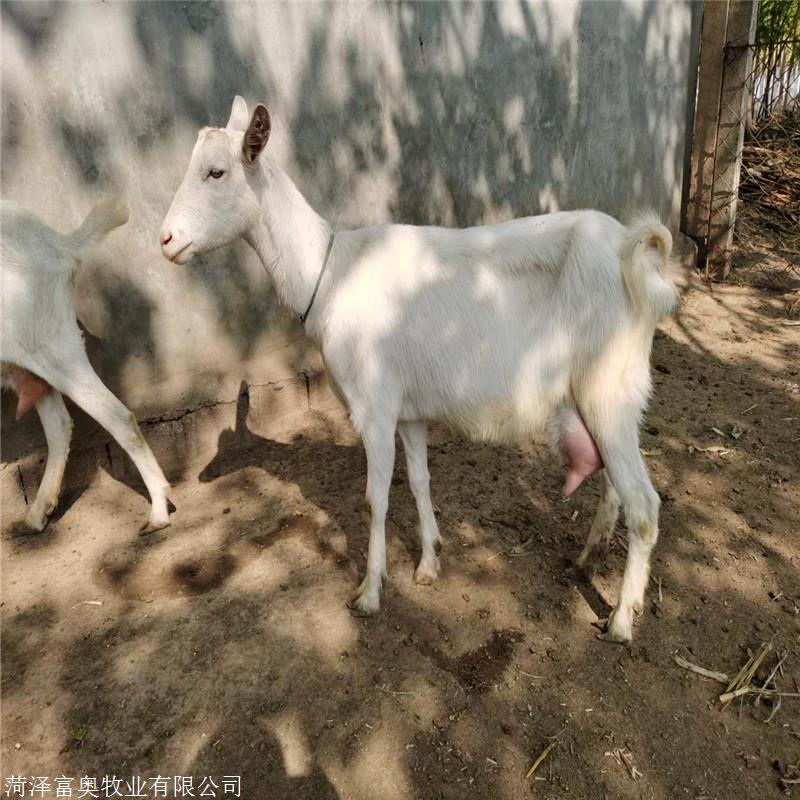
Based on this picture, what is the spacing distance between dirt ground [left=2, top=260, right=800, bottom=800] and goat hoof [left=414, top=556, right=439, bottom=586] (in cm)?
4

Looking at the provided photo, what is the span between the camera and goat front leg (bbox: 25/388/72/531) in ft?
11.0

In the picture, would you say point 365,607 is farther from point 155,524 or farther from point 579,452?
point 155,524

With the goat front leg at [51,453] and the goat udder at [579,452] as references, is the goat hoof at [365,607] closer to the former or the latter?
the goat udder at [579,452]

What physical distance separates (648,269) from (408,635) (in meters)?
1.69

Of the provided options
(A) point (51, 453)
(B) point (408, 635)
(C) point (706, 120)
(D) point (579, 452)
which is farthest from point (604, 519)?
(C) point (706, 120)

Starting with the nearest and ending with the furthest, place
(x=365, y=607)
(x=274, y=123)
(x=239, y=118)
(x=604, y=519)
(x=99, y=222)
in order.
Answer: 1. (x=239, y=118)
2. (x=365, y=607)
3. (x=604, y=519)
4. (x=99, y=222)
5. (x=274, y=123)

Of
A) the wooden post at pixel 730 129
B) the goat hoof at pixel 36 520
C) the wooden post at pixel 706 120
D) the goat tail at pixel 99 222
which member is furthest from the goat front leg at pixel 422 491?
the wooden post at pixel 706 120

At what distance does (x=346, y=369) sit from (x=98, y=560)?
1649 millimetres

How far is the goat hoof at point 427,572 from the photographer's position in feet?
9.50

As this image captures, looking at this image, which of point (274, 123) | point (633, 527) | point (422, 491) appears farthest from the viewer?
point (274, 123)

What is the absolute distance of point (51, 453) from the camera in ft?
11.2

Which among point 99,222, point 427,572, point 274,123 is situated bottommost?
point 427,572

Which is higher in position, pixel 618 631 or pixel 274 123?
pixel 274 123

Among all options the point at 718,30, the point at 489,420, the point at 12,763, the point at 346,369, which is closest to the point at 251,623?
the point at 12,763
